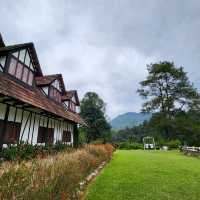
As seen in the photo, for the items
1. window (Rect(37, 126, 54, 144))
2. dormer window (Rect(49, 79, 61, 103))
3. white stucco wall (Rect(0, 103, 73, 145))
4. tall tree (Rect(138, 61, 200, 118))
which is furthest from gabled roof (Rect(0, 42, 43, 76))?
tall tree (Rect(138, 61, 200, 118))

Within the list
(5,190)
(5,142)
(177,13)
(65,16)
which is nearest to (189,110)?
(177,13)

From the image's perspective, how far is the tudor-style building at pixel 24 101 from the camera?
8.79 metres

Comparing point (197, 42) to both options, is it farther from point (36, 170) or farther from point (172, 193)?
point (36, 170)

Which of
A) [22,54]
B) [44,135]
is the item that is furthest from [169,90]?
[22,54]

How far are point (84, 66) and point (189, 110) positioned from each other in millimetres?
25232

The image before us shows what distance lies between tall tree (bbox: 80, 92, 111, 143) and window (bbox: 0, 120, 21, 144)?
29.8 m

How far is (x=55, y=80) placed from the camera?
16578 millimetres

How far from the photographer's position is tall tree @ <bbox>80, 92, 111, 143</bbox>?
41219 mm

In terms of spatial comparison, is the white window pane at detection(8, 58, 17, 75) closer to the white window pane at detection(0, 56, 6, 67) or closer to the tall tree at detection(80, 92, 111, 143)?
the white window pane at detection(0, 56, 6, 67)

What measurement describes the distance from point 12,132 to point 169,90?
31625 mm

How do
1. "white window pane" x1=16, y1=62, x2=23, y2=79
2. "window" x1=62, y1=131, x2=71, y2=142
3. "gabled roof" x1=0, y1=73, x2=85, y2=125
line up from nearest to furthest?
"gabled roof" x1=0, y1=73, x2=85, y2=125, "white window pane" x1=16, y1=62, x2=23, y2=79, "window" x1=62, y1=131, x2=71, y2=142

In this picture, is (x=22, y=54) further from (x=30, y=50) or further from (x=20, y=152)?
(x=20, y=152)

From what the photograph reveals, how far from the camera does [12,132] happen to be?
955 centimetres

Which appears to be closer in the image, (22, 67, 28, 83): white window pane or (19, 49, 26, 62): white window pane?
(19, 49, 26, 62): white window pane
